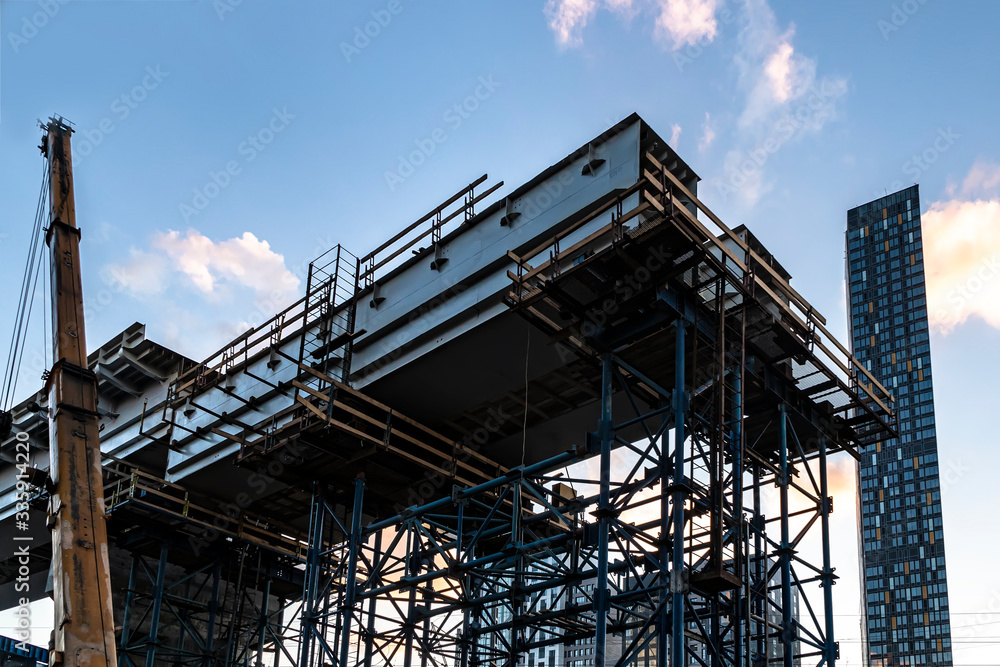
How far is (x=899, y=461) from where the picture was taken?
474 ft

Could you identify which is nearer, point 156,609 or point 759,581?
point 759,581

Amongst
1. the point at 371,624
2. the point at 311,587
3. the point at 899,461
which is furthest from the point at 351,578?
the point at 899,461

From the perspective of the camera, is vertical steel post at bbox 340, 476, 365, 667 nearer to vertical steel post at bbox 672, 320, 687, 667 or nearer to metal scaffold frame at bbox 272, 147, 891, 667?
metal scaffold frame at bbox 272, 147, 891, 667

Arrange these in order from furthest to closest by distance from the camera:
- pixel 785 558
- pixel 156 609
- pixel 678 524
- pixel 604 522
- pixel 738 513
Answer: pixel 156 609
pixel 785 558
pixel 738 513
pixel 604 522
pixel 678 524

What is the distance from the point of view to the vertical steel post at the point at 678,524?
18109 millimetres

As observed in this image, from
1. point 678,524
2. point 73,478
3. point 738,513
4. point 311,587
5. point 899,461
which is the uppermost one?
point 899,461

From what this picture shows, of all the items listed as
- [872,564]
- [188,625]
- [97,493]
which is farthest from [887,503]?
[97,493]

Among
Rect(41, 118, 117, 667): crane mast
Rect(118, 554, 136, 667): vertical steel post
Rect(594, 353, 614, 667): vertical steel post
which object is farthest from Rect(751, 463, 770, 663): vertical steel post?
Rect(118, 554, 136, 667): vertical steel post

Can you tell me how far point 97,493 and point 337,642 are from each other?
500 inches

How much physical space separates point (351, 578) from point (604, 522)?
9.56m

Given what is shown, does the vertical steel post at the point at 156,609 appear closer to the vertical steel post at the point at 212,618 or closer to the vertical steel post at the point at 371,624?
the vertical steel post at the point at 212,618

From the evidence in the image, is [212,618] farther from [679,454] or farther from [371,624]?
[679,454]

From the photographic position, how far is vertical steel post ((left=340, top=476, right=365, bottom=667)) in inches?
1013

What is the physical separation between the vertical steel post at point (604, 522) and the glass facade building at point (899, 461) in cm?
11858
